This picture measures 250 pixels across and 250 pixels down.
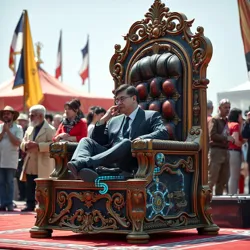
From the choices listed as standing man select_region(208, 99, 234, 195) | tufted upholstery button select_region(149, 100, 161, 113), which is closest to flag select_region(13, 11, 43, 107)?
standing man select_region(208, 99, 234, 195)

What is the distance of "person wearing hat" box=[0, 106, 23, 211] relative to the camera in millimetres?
11070

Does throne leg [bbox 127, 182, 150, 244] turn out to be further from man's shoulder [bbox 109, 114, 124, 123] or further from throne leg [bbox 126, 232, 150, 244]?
man's shoulder [bbox 109, 114, 124, 123]

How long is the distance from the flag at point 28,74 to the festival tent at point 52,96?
2.27 metres

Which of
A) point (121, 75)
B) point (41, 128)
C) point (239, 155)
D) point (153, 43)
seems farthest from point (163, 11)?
point (239, 155)

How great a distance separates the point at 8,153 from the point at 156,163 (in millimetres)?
5182

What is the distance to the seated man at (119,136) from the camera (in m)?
6.29

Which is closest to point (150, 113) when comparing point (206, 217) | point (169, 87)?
point (169, 87)

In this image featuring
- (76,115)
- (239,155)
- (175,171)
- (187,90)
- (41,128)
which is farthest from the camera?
(239,155)

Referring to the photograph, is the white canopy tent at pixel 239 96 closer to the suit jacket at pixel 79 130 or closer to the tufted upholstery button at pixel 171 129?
the suit jacket at pixel 79 130

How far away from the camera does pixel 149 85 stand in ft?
24.4

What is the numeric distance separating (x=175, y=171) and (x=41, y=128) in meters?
4.21

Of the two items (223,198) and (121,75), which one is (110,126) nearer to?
(121,75)

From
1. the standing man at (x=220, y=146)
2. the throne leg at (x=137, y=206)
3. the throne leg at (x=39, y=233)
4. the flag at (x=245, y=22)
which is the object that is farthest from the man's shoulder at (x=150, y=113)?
the standing man at (x=220, y=146)

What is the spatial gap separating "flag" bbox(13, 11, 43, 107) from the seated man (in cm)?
746
